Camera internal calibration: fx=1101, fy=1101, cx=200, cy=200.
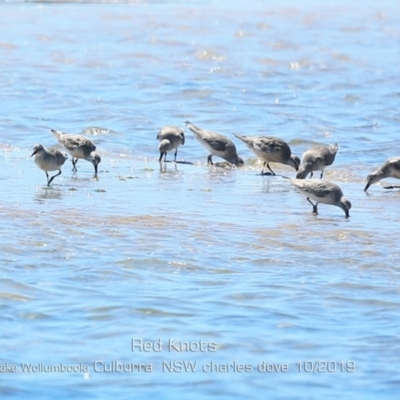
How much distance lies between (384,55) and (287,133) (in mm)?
9344

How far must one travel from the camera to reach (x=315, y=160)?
1252 cm

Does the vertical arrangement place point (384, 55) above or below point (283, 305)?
above

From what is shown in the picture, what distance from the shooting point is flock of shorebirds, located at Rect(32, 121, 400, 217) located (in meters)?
10.6

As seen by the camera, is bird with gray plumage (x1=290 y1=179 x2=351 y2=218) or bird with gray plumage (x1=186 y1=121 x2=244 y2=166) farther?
bird with gray plumage (x1=186 y1=121 x2=244 y2=166)

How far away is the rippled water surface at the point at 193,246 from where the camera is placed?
618 cm

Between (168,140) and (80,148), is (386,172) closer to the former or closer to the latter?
(168,140)

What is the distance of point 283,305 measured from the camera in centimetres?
732

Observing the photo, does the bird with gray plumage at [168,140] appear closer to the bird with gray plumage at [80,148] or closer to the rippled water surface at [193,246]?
the rippled water surface at [193,246]

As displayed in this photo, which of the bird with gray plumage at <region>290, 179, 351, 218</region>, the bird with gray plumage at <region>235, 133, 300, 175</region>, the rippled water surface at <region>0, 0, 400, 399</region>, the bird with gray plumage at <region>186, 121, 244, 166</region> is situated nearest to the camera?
the rippled water surface at <region>0, 0, 400, 399</region>

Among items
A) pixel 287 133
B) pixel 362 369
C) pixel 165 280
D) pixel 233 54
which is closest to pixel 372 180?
pixel 287 133

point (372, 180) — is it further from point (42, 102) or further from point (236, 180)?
point (42, 102)

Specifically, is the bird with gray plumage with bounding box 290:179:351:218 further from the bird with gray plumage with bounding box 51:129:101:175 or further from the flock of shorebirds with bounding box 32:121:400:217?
the bird with gray plumage with bounding box 51:129:101:175

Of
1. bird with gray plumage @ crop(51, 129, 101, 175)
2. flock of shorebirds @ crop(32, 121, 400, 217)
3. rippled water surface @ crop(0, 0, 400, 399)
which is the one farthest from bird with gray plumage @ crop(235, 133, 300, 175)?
bird with gray plumage @ crop(51, 129, 101, 175)

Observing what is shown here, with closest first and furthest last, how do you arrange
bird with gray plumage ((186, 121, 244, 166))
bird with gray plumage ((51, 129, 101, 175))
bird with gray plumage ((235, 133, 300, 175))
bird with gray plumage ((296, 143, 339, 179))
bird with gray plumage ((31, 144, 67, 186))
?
bird with gray plumage ((31, 144, 67, 186)) → bird with gray plumage ((296, 143, 339, 179)) → bird with gray plumage ((51, 129, 101, 175)) → bird with gray plumage ((235, 133, 300, 175)) → bird with gray plumage ((186, 121, 244, 166))
